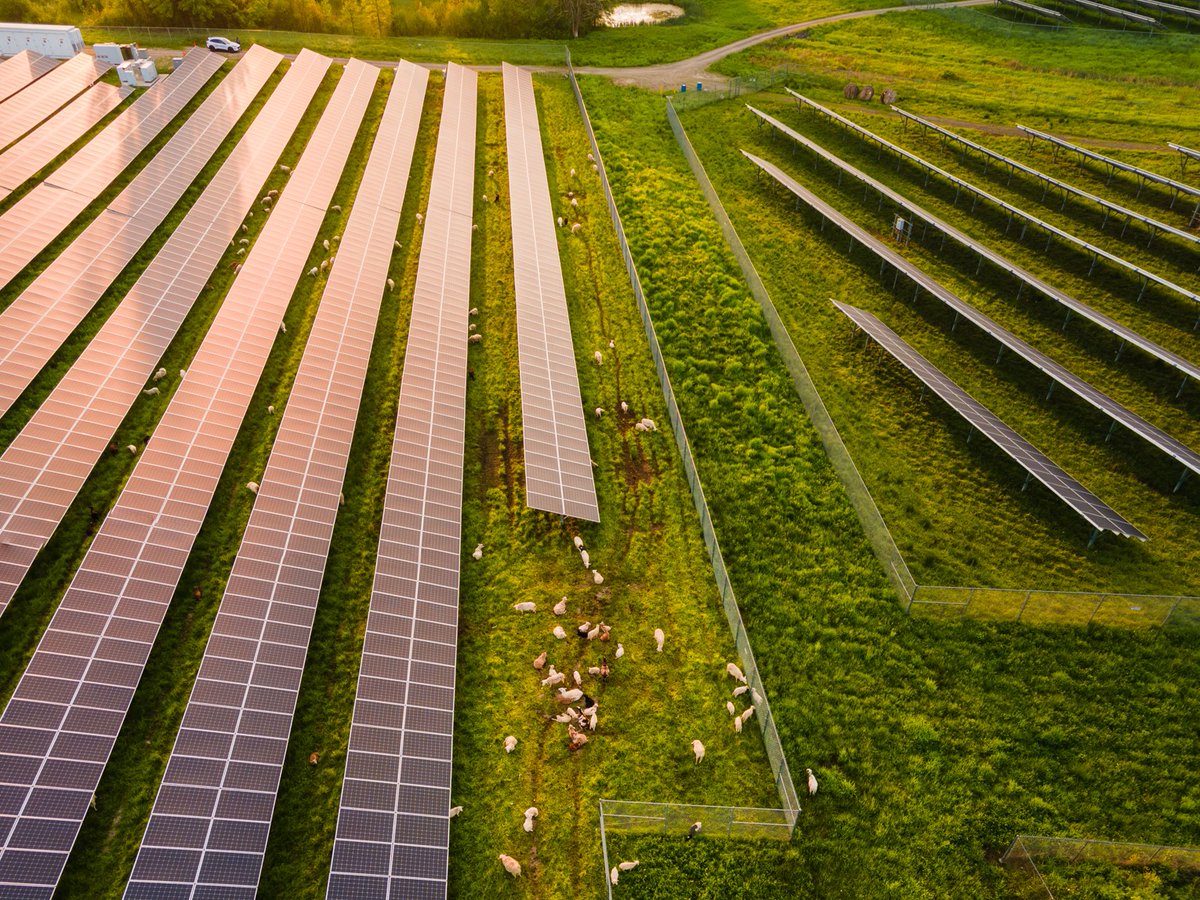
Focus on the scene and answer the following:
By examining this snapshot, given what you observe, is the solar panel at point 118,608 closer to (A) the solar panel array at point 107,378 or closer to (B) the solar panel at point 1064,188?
(A) the solar panel array at point 107,378

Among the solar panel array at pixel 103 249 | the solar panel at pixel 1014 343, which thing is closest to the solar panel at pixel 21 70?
the solar panel array at pixel 103 249

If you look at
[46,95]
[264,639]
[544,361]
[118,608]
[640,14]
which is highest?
[640,14]

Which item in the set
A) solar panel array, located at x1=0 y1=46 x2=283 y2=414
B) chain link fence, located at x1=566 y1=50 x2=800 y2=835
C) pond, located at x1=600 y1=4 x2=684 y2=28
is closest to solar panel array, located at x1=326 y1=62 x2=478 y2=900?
chain link fence, located at x1=566 y1=50 x2=800 y2=835

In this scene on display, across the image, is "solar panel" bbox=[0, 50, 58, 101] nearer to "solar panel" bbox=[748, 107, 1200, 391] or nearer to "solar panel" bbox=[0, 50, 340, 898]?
"solar panel" bbox=[0, 50, 340, 898]

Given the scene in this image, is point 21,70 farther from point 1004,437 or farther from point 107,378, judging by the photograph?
point 1004,437

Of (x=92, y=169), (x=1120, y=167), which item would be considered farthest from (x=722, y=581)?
(x=92, y=169)
